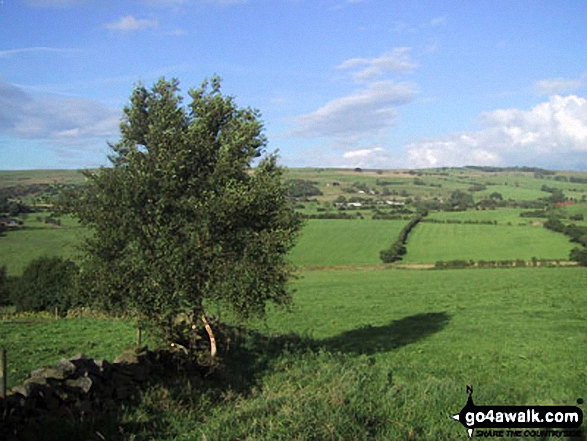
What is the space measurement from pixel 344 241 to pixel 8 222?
6564 centimetres

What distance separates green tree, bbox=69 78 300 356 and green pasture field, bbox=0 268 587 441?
2.41 meters

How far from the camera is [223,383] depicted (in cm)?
1425

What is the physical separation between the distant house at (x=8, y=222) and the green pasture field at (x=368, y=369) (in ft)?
238

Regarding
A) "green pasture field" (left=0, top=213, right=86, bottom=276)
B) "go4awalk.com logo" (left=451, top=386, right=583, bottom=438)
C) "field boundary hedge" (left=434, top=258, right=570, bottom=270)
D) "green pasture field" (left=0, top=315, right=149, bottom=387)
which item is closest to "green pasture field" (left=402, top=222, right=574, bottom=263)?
"field boundary hedge" (left=434, top=258, right=570, bottom=270)

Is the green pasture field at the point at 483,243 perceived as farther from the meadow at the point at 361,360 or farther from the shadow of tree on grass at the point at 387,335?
the shadow of tree on grass at the point at 387,335

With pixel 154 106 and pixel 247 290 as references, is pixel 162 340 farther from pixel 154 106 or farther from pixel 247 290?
pixel 154 106

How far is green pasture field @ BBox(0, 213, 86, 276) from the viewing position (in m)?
69.9

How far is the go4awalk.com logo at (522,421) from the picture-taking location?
997cm

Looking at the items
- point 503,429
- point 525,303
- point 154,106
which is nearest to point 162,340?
point 154,106

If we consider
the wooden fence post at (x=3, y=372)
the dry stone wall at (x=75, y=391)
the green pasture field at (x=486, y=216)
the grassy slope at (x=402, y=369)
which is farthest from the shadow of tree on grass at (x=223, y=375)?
the green pasture field at (x=486, y=216)

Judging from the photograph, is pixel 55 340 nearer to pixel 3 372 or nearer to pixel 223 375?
pixel 223 375

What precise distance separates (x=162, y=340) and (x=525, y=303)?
98.5 feet

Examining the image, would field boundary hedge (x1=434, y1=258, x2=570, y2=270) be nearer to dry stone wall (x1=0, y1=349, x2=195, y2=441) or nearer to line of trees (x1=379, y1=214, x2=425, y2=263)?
line of trees (x1=379, y1=214, x2=425, y2=263)

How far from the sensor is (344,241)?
10144 centimetres
